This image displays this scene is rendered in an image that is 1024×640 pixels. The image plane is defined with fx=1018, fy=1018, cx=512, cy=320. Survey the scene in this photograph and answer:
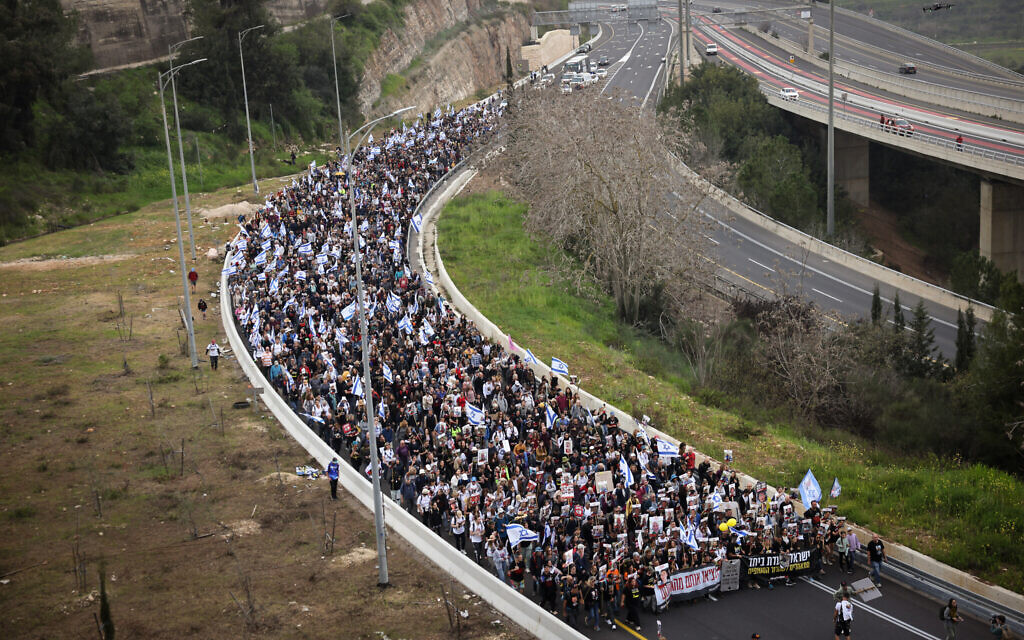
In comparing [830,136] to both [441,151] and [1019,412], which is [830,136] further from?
[1019,412]

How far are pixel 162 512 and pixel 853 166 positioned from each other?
53.0 metres

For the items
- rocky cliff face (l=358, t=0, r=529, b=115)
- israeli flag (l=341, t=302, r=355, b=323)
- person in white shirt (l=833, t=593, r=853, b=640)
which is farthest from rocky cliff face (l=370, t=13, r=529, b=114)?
person in white shirt (l=833, t=593, r=853, b=640)

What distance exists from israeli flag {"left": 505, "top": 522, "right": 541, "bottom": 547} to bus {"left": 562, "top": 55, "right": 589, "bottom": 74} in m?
70.5

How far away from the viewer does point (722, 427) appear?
100ft

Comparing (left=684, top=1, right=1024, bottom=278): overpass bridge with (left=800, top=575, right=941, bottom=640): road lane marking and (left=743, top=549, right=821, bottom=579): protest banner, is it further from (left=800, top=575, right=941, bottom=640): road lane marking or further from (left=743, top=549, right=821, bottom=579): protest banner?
(left=800, top=575, right=941, bottom=640): road lane marking

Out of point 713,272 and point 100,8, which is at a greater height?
point 100,8

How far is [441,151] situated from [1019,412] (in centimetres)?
3771

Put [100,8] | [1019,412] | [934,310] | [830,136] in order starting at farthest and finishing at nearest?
[100,8] < [830,136] < [934,310] < [1019,412]

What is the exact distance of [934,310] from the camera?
142 ft

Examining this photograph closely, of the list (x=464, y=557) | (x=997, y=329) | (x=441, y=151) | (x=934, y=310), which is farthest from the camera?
(x=441, y=151)

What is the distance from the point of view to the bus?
296 feet

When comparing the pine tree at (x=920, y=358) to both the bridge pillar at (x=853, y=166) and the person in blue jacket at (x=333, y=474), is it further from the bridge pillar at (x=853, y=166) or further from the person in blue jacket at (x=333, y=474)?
the bridge pillar at (x=853, y=166)


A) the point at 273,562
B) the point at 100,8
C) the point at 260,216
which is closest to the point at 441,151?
the point at 260,216

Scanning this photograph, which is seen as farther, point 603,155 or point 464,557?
point 603,155
